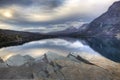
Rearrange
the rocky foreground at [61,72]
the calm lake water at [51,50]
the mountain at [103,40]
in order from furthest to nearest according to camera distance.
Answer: the mountain at [103,40] → the calm lake water at [51,50] → the rocky foreground at [61,72]

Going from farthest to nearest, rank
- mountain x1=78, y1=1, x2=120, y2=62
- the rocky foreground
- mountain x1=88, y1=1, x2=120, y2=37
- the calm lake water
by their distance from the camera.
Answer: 1. mountain x1=88, y1=1, x2=120, y2=37
2. mountain x1=78, y1=1, x2=120, y2=62
3. the calm lake water
4. the rocky foreground

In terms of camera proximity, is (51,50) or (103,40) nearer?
(51,50)

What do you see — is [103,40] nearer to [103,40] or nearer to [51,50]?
[103,40]

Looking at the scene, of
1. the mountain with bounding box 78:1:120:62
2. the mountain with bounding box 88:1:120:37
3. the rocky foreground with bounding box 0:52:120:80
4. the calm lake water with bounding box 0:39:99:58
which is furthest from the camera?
the mountain with bounding box 88:1:120:37

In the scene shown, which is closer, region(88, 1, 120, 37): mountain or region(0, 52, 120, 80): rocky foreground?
region(0, 52, 120, 80): rocky foreground

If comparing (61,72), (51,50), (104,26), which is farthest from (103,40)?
(61,72)

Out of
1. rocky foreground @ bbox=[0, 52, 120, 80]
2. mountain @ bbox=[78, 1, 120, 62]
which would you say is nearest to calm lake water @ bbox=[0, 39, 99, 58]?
mountain @ bbox=[78, 1, 120, 62]

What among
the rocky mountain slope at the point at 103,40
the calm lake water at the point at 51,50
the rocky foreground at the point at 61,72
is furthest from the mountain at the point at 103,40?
the rocky foreground at the point at 61,72

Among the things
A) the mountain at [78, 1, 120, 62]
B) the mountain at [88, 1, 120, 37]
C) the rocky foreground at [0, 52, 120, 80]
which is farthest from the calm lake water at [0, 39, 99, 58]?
the mountain at [88, 1, 120, 37]

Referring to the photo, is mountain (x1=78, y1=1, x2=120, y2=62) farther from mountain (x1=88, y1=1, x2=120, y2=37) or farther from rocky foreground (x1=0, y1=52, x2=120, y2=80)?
rocky foreground (x1=0, y1=52, x2=120, y2=80)

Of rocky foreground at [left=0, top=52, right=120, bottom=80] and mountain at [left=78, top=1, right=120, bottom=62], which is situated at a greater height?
rocky foreground at [left=0, top=52, right=120, bottom=80]

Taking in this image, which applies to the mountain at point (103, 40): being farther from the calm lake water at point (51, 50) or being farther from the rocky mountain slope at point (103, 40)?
the calm lake water at point (51, 50)

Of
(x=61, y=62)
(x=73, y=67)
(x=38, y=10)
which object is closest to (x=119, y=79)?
(x=73, y=67)

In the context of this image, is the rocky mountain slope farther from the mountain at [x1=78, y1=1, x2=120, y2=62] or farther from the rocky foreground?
the rocky foreground
